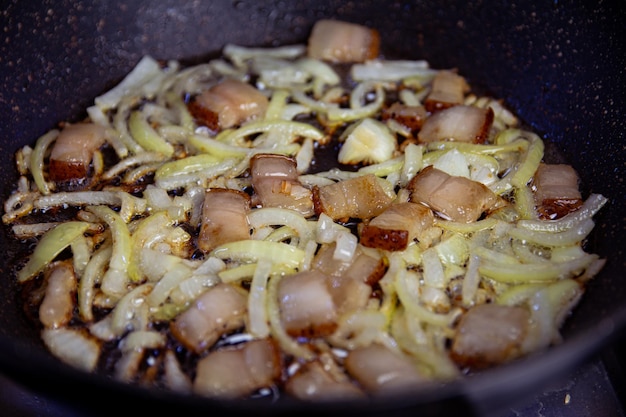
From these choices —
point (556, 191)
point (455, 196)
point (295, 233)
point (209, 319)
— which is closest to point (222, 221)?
point (295, 233)

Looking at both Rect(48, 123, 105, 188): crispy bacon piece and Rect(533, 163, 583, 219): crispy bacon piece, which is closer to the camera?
Rect(533, 163, 583, 219): crispy bacon piece

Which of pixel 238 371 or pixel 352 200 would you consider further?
pixel 352 200

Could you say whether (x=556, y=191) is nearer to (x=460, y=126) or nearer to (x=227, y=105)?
(x=460, y=126)

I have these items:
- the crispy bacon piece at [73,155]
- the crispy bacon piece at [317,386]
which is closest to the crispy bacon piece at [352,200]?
the crispy bacon piece at [317,386]

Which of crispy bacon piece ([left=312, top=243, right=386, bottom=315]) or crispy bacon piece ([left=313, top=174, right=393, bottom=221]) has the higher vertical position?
crispy bacon piece ([left=313, top=174, right=393, bottom=221])

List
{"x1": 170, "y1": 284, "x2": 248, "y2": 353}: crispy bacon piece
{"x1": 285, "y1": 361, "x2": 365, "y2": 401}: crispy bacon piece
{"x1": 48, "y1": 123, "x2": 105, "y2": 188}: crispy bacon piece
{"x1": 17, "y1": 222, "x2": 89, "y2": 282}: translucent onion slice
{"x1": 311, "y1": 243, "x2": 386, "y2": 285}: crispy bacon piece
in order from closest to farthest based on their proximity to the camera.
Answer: {"x1": 285, "y1": 361, "x2": 365, "y2": 401}: crispy bacon piece
{"x1": 170, "y1": 284, "x2": 248, "y2": 353}: crispy bacon piece
{"x1": 311, "y1": 243, "x2": 386, "y2": 285}: crispy bacon piece
{"x1": 17, "y1": 222, "x2": 89, "y2": 282}: translucent onion slice
{"x1": 48, "y1": 123, "x2": 105, "y2": 188}: crispy bacon piece

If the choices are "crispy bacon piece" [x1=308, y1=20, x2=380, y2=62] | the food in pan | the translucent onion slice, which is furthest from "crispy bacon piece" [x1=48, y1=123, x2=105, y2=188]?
"crispy bacon piece" [x1=308, y1=20, x2=380, y2=62]

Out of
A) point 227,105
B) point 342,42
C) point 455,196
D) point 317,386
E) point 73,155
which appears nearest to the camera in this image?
point 317,386

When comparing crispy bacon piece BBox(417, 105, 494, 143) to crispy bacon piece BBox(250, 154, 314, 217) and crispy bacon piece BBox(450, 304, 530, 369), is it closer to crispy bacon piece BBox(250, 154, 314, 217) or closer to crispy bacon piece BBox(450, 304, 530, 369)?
crispy bacon piece BBox(250, 154, 314, 217)
